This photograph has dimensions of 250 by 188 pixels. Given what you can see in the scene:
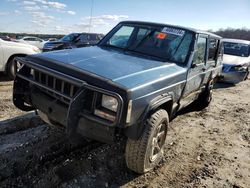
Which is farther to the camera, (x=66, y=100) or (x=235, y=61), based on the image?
(x=235, y=61)

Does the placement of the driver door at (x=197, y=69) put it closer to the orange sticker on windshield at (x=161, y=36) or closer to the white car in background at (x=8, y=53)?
the orange sticker on windshield at (x=161, y=36)

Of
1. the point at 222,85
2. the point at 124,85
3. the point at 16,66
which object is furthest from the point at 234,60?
the point at 16,66

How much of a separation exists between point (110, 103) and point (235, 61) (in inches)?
343

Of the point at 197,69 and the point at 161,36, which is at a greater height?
the point at 161,36

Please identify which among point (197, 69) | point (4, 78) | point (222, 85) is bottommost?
point (4, 78)

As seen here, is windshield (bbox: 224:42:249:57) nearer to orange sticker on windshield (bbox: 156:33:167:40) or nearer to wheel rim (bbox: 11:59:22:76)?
orange sticker on windshield (bbox: 156:33:167:40)

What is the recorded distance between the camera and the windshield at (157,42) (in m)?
4.09

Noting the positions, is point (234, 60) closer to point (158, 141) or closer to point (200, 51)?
point (200, 51)

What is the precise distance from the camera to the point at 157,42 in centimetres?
421

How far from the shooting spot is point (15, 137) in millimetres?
3885

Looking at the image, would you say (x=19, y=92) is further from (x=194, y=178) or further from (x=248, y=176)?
(x=248, y=176)

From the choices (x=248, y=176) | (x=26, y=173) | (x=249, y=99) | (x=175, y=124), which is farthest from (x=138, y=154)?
(x=249, y=99)

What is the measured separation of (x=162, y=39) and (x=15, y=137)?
2691 mm

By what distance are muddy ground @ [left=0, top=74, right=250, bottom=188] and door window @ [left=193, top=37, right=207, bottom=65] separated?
1.36 m
